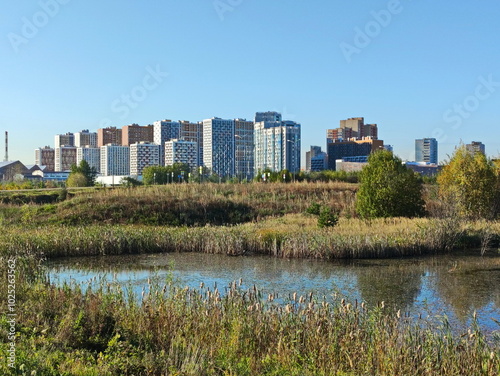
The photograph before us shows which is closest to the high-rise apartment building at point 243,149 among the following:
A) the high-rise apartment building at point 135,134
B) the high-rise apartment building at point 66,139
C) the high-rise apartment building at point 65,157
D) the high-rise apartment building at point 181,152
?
the high-rise apartment building at point 181,152

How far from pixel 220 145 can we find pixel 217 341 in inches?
4776

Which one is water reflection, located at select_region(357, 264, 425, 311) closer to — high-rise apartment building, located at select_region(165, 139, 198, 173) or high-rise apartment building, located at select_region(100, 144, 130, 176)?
high-rise apartment building, located at select_region(165, 139, 198, 173)

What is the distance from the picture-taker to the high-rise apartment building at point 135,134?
15575 centimetres

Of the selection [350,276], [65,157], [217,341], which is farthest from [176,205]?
[65,157]

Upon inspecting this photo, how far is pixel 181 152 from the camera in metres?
128

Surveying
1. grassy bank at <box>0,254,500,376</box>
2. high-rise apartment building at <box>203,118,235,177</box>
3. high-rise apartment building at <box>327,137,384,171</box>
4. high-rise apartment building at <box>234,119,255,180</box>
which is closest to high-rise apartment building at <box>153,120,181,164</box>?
high-rise apartment building at <box>203,118,235,177</box>

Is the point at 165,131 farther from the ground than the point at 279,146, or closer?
farther from the ground

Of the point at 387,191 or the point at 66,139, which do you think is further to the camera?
the point at 66,139

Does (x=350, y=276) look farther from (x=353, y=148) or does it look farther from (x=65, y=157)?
(x=65, y=157)

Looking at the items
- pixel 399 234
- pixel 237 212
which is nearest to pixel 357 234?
pixel 399 234

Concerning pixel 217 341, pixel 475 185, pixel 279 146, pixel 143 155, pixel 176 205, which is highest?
pixel 279 146

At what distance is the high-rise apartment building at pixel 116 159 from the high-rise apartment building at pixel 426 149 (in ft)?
344

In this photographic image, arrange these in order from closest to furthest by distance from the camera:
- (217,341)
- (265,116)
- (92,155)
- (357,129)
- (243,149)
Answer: (217,341), (243,149), (265,116), (92,155), (357,129)

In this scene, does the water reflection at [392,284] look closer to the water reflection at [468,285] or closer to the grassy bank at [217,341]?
the water reflection at [468,285]
